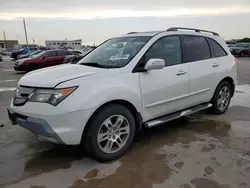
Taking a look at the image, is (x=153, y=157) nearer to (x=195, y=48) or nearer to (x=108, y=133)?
(x=108, y=133)

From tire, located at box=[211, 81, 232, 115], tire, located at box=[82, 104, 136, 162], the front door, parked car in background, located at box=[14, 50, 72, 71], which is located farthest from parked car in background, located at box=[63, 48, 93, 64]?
tire, located at box=[211, 81, 232, 115]

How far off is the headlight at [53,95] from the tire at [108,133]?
0.46 metres

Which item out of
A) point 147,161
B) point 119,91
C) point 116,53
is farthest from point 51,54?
point 147,161

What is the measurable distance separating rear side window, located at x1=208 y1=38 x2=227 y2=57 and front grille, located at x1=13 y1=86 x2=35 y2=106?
3519 millimetres

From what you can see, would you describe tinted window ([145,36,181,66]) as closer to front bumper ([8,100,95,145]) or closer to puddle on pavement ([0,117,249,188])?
puddle on pavement ([0,117,249,188])

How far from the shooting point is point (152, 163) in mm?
3320

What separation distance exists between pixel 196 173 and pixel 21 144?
2720mm

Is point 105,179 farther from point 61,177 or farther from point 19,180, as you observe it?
point 19,180

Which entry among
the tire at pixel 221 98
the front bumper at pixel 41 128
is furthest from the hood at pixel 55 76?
the tire at pixel 221 98

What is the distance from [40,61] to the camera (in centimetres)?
1524

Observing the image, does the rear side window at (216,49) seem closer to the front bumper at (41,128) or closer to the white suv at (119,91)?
the white suv at (119,91)

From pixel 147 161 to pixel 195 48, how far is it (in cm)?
235

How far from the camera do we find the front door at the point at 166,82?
369 cm

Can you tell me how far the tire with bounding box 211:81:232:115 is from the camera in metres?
5.05
